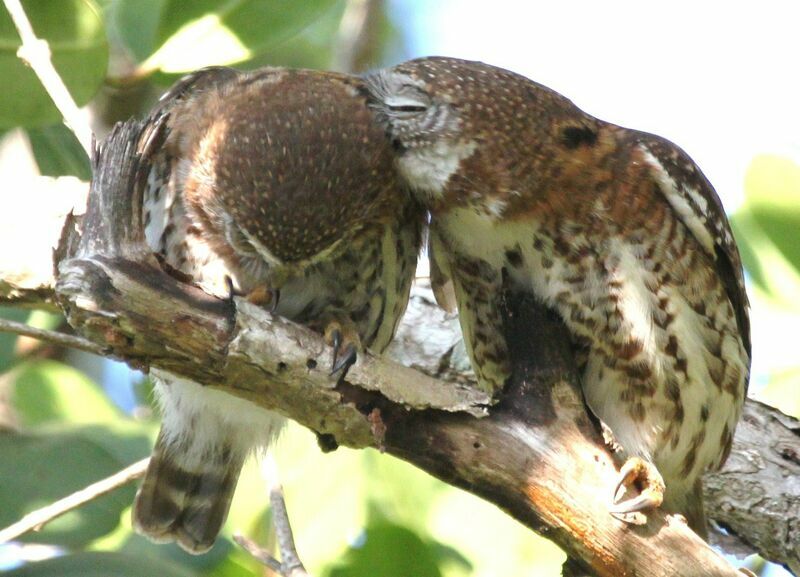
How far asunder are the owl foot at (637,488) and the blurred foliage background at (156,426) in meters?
0.64

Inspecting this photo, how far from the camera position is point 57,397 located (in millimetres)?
4359

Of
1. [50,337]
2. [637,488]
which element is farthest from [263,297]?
[637,488]

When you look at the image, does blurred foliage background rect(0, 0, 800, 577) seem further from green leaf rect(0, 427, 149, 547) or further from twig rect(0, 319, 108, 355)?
twig rect(0, 319, 108, 355)

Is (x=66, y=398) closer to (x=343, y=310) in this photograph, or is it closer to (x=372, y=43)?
(x=343, y=310)

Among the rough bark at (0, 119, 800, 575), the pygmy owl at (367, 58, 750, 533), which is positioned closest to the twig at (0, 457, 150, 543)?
the rough bark at (0, 119, 800, 575)

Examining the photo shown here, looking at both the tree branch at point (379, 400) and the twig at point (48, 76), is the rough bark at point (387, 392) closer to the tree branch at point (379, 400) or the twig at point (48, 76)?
the tree branch at point (379, 400)

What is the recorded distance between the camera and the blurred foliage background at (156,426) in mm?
3464

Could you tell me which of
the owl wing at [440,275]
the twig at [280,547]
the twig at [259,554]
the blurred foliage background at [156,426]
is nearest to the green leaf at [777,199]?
the blurred foliage background at [156,426]

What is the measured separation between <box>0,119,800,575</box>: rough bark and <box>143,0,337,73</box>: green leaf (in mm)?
807

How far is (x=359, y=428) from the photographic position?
2773 millimetres

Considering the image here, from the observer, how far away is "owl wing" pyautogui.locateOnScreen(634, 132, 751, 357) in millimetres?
3219

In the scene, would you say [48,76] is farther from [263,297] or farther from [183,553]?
[183,553]

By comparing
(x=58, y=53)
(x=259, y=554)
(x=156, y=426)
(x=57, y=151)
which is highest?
(x=58, y=53)

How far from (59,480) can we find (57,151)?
1074 millimetres
